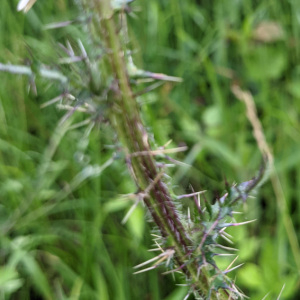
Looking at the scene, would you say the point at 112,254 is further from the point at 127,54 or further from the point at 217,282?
the point at 127,54

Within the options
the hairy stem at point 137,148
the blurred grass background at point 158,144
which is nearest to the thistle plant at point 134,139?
the hairy stem at point 137,148

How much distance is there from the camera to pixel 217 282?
2.91ft

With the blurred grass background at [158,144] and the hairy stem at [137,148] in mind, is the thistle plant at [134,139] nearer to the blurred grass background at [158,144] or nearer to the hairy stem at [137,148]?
the hairy stem at [137,148]

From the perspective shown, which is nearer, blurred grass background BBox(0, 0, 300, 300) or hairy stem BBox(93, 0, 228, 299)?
hairy stem BBox(93, 0, 228, 299)

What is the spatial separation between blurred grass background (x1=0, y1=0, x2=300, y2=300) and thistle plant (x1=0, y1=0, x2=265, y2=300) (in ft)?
2.51

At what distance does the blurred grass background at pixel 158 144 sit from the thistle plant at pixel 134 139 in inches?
30.1

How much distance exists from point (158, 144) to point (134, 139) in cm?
89

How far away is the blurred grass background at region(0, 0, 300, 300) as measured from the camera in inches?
73.4

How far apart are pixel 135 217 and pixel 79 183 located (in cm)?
41

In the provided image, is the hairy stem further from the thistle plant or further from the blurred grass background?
the blurred grass background

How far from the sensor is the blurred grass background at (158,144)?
6.12 ft

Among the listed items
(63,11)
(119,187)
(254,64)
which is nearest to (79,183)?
(119,187)

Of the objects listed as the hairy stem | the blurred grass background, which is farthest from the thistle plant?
the blurred grass background

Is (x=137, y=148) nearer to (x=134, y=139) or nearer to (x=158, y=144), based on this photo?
(x=134, y=139)
